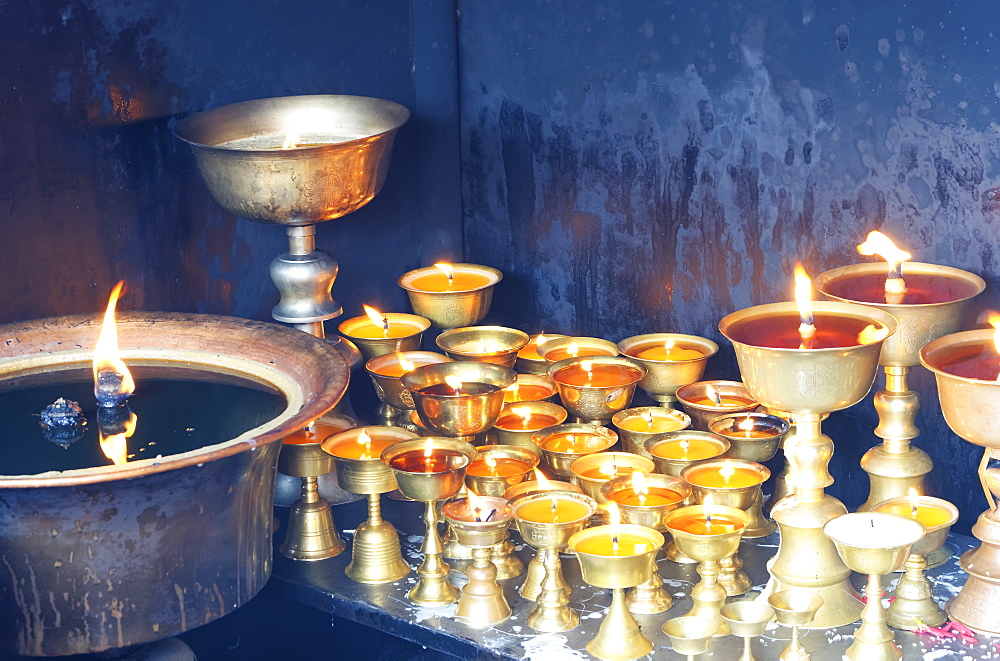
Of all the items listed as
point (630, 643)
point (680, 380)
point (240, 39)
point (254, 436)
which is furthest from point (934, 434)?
point (240, 39)

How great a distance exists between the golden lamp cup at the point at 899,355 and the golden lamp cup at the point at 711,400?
367 millimetres

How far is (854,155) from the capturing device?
3.64 meters

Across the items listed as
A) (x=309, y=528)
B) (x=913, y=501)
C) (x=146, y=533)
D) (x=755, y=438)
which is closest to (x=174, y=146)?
(x=309, y=528)

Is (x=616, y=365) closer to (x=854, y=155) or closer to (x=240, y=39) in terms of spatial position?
(x=854, y=155)

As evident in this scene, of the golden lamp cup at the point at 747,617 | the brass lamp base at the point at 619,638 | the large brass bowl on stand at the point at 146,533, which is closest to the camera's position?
the large brass bowl on stand at the point at 146,533

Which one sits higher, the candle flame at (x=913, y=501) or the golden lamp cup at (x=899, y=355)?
the golden lamp cup at (x=899, y=355)

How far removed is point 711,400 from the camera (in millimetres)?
3756

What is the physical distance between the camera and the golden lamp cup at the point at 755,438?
350 centimetres

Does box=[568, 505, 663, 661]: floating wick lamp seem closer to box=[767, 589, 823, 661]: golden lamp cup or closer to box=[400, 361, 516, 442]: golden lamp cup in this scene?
box=[767, 589, 823, 661]: golden lamp cup

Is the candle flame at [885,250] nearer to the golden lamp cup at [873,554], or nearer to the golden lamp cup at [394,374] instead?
the golden lamp cup at [873,554]

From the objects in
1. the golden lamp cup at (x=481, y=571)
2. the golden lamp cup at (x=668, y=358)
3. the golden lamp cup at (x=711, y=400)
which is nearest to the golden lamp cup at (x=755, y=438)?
the golden lamp cup at (x=711, y=400)

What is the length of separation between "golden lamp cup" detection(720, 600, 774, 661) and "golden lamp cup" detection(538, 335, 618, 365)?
124 cm

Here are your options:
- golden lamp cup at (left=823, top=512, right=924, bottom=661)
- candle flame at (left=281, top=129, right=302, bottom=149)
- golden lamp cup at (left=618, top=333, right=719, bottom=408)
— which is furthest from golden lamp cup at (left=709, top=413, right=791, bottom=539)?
candle flame at (left=281, top=129, right=302, bottom=149)

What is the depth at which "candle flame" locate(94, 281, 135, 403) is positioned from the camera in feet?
9.45
